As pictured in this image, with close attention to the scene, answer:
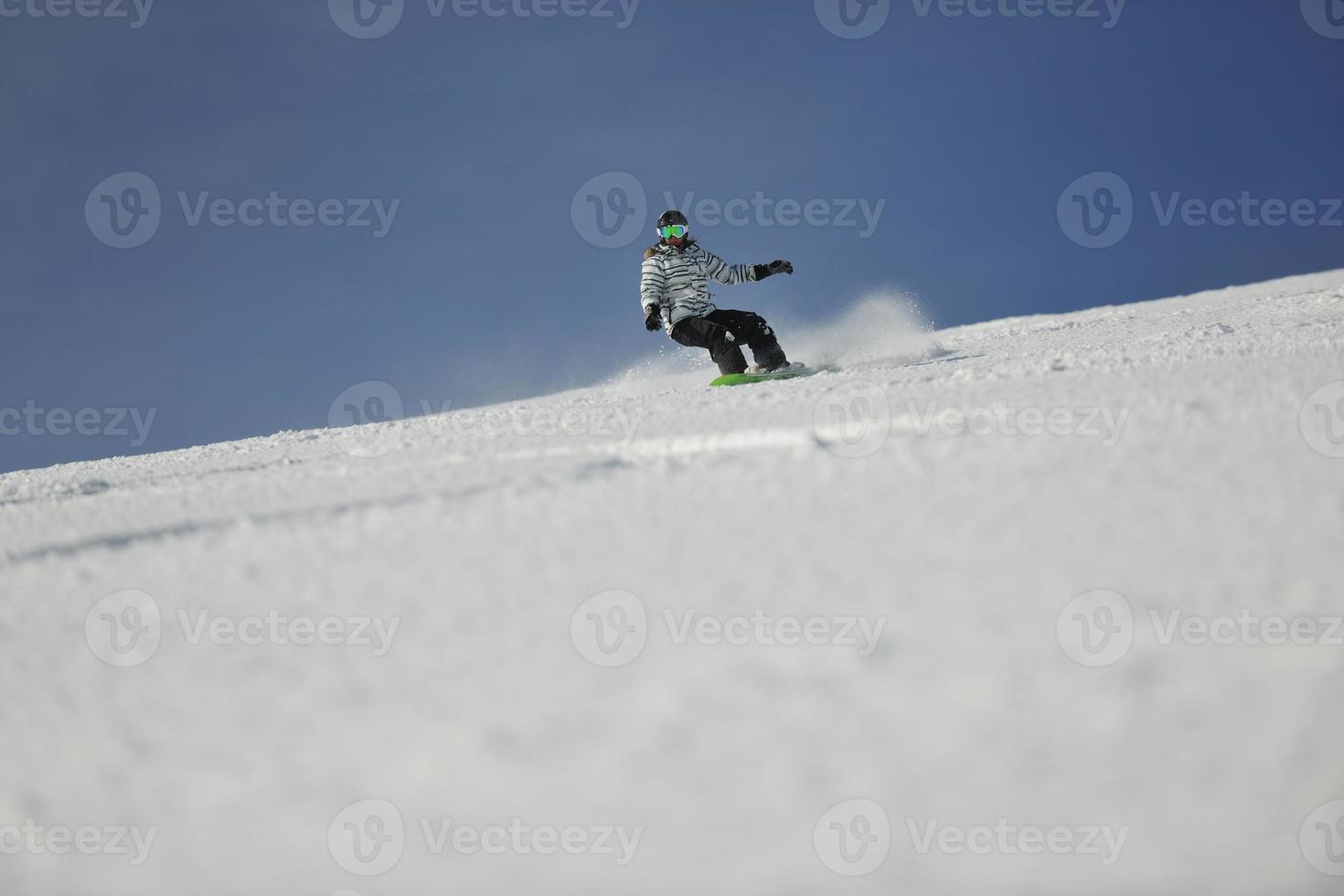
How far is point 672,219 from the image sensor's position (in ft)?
27.2

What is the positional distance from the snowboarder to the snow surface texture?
5334 millimetres

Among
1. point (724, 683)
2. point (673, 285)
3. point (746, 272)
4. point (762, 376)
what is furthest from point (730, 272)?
point (724, 683)


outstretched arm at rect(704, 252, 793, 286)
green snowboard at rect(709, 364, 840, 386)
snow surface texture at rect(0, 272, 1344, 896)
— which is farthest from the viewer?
outstretched arm at rect(704, 252, 793, 286)

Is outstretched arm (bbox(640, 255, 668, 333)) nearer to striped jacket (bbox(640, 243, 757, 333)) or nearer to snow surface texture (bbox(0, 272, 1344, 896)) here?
striped jacket (bbox(640, 243, 757, 333))

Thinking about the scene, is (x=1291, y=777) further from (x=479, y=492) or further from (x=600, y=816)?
(x=479, y=492)

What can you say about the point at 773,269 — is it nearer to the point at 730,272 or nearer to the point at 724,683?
the point at 730,272

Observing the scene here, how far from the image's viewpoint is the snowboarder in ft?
25.3

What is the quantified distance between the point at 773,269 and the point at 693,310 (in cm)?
114

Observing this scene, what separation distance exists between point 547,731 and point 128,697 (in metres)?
0.79

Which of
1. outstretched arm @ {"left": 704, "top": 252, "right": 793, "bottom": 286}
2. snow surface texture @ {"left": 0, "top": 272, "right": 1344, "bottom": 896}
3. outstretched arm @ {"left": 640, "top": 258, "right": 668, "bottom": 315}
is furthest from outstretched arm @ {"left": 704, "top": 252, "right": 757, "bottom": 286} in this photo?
snow surface texture @ {"left": 0, "top": 272, "right": 1344, "bottom": 896}

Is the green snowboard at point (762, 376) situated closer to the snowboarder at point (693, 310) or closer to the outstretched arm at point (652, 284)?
the snowboarder at point (693, 310)

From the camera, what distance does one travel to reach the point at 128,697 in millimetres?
1614

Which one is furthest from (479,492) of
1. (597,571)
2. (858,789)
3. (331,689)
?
(858,789)

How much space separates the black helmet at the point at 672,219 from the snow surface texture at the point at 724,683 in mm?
6176
